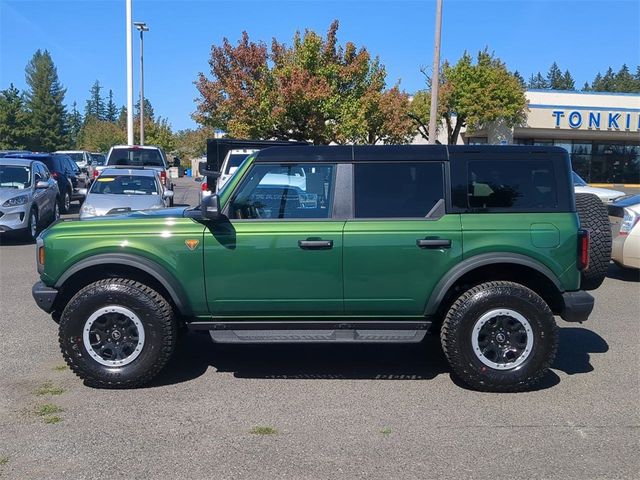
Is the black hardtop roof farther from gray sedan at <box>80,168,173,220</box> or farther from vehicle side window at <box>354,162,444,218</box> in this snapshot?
gray sedan at <box>80,168,173,220</box>

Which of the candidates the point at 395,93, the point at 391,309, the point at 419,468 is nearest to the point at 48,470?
the point at 419,468

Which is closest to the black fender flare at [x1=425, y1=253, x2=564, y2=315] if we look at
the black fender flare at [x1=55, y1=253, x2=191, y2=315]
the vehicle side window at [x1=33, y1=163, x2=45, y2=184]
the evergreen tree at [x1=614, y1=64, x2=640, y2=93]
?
the black fender flare at [x1=55, y1=253, x2=191, y2=315]

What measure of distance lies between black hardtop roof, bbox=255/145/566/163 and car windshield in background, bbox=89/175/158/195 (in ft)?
30.2

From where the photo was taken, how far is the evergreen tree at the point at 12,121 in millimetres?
61781

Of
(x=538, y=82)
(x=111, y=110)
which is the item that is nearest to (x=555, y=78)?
(x=538, y=82)

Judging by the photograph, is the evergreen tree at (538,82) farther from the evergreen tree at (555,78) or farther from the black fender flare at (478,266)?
the black fender flare at (478,266)

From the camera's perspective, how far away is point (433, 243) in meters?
5.27

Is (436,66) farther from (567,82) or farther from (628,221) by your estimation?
(567,82)

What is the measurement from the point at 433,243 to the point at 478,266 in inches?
16.2

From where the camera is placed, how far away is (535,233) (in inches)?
209

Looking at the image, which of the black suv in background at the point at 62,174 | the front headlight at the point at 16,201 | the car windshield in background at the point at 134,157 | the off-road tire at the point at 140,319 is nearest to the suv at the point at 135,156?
the car windshield in background at the point at 134,157

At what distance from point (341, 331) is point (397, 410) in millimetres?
796

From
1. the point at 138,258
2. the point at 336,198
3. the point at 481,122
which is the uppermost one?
the point at 481,122

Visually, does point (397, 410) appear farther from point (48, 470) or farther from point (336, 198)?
point (48, 470)
